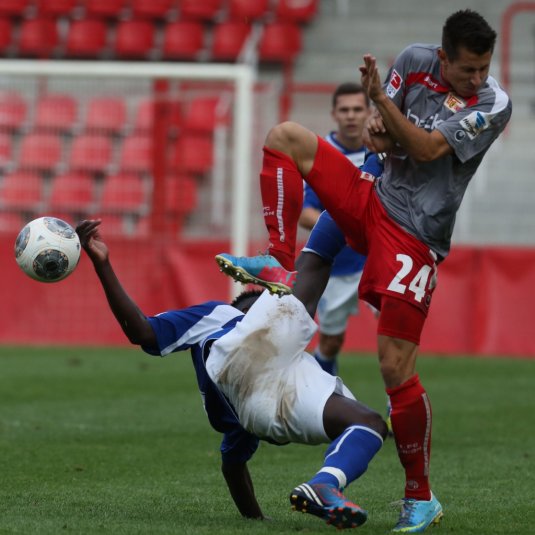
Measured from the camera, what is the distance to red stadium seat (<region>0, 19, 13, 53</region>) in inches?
769

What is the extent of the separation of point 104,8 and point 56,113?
16.5ft

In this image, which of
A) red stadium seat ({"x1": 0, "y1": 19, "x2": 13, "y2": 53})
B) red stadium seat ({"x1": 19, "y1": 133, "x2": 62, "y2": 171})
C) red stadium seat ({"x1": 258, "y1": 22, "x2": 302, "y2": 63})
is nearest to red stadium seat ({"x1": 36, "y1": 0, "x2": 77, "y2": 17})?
red stadium seat ({"x1": 0, "y1": 19, "x2": 13, "y2": 53})

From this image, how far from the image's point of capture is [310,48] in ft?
65.6

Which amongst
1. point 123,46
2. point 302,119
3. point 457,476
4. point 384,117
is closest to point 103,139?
point 302,119

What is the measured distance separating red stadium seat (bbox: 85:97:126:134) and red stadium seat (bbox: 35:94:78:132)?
0.65 feet

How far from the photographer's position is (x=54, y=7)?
65.2 ft

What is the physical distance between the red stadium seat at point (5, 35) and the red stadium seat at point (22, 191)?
4915mm

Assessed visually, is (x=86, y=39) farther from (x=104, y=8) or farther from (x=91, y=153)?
(x=91, y=153)

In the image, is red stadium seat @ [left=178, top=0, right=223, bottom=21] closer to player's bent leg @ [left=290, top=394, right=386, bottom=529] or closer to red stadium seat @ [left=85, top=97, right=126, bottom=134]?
red stadium seat @ [left=85, top=97, right=126, bottom=134]

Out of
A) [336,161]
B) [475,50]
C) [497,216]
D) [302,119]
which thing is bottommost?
[497,216]

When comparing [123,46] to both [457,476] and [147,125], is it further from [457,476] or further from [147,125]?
[457,476]

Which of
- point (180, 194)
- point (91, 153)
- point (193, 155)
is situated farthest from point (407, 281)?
point (91, 153)

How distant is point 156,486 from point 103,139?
951 centimetres

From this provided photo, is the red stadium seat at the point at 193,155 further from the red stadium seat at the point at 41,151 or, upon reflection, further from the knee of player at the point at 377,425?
the knee of player at the point at 377,425
